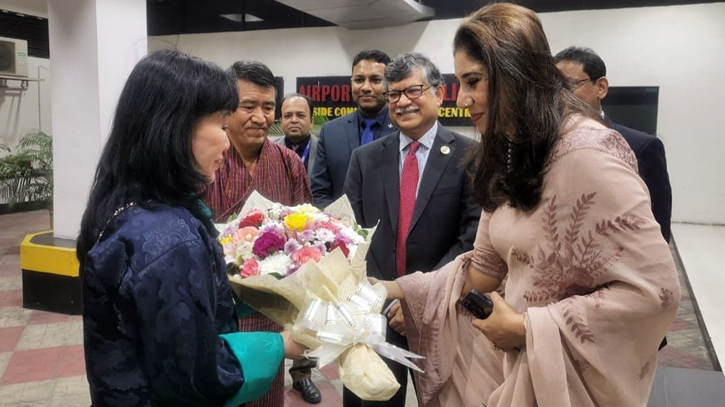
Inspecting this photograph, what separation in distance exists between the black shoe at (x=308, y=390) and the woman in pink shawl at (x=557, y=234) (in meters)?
1.90

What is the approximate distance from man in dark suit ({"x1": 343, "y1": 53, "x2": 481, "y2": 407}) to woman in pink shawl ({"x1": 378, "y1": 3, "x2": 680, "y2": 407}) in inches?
27.5

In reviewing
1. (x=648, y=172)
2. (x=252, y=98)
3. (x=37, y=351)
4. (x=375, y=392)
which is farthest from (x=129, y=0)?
(x=375, y=392)

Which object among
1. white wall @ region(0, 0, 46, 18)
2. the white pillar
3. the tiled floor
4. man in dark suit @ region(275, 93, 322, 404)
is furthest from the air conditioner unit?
man in dark suit @ region(275, 93, 322, 404)

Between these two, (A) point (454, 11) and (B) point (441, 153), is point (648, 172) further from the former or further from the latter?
(A) point (454, 11)

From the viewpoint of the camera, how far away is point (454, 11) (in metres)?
8.27

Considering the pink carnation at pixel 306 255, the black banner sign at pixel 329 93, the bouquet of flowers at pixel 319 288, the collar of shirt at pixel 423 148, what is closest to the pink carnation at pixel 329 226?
the bouquet of flowers at pixel 319 288

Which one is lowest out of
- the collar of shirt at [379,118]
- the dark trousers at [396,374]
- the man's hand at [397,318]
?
the dark trousers at [396,374]

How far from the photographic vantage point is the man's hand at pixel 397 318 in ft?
5.46

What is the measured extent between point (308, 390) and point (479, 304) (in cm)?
206

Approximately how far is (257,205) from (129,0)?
3341mm

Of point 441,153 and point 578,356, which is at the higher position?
point 441,153

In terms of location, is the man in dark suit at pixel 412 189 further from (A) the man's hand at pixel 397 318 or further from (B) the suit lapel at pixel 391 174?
(A) the man's hand at pixel 397 318

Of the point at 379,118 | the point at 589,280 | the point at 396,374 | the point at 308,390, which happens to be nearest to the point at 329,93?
the point at 379,118

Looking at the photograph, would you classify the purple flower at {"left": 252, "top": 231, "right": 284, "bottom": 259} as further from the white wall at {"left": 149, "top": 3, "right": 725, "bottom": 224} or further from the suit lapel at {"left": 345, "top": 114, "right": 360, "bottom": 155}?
the white wall at {"left": 149, "top": 3, "right": 725, "bottom": 224}
